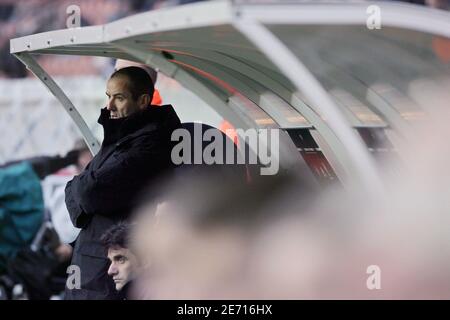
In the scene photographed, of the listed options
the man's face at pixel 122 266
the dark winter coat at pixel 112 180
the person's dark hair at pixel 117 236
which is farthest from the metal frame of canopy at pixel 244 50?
the man's face at pixel 122 266

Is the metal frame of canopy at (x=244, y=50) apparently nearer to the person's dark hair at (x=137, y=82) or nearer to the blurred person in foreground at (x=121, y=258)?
the person's dark hair at (x=137, y=82)

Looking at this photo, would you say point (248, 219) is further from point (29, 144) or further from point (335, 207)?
point (29, 144)

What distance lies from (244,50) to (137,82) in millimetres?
644

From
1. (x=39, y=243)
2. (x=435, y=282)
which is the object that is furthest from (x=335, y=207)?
(x=39, y=243)

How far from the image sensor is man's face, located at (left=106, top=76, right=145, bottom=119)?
4.37 meters

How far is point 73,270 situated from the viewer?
448 centimetres
